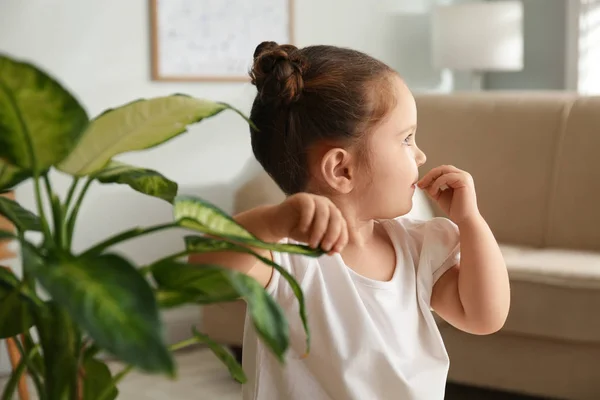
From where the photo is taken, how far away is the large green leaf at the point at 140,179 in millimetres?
784

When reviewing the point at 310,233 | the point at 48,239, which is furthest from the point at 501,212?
the point at 48,239

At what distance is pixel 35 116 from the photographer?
610 millimetres

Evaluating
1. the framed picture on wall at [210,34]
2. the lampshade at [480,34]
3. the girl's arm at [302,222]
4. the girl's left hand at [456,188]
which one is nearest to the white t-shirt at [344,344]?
the girl's left hand at [456,188]

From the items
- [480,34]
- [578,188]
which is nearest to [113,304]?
[578,188]

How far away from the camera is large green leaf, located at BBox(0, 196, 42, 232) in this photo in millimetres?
743

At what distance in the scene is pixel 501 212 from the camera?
314 cm

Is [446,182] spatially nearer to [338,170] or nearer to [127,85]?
[338,170]

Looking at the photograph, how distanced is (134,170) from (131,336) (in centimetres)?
30

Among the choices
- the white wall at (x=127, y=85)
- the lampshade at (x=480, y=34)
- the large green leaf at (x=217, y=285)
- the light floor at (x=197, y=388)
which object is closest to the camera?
the large green leaf at (x=217, y=285)

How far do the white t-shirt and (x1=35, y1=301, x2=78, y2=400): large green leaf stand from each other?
53 centimetres

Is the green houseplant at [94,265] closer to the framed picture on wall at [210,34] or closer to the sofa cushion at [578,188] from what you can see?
the sofa cushion at [578,188]

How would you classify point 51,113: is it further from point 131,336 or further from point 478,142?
point 478,142

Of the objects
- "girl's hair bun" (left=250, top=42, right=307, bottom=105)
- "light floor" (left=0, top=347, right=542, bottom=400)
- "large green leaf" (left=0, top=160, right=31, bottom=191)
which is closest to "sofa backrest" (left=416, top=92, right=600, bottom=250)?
"light floor" (left=0, top=347, right=542, bottom=400)

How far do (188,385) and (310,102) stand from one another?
2.04 metres
